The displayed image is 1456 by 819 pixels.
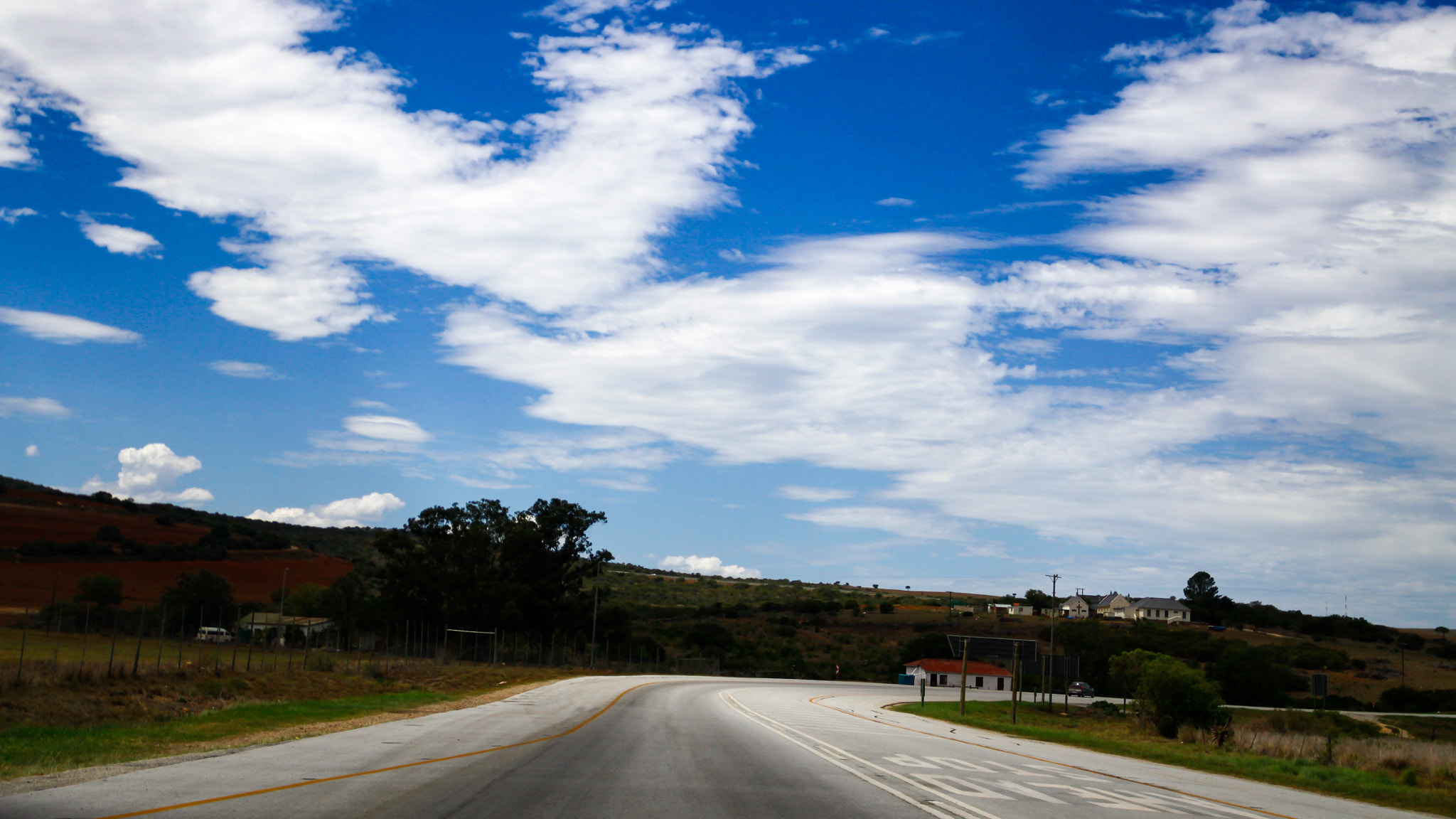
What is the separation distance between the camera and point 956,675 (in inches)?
3472

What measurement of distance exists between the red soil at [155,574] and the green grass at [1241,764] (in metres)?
55.7

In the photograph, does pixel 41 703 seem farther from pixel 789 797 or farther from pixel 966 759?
pixel 966 759

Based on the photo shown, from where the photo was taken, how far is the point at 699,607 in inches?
5044

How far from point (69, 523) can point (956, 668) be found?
8833 centimetres

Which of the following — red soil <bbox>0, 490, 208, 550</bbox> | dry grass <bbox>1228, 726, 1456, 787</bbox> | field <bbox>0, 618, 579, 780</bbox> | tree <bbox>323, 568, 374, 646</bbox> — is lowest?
tree <bbox>323, 568, 374, 646</bbox>

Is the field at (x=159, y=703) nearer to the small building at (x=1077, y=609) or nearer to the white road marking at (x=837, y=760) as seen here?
the white road marking at (x=837, y=760)

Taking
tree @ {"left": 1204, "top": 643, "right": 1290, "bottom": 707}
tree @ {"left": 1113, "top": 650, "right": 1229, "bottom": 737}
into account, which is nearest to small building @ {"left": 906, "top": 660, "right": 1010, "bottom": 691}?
tree @ {"left": 1204, "top": 643, "right": 1290, "bottom": 707}

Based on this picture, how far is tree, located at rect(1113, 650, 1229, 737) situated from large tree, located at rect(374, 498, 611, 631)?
53086 mm

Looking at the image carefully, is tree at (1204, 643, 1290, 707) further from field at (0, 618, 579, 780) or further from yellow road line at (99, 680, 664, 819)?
yellow road line at (99, 680, 664, 819)

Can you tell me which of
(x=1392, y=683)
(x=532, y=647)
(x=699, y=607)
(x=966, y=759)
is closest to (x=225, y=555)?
(x=532, y=647)

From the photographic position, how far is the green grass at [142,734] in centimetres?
1454

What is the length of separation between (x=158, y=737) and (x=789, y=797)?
13.5 meters

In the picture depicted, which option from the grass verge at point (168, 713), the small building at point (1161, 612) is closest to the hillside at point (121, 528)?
the grass verge at point (168, 713)

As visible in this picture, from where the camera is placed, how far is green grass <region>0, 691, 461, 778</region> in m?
14.5
